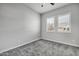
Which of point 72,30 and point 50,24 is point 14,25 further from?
point 72,30

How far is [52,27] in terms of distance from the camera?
12.7ft

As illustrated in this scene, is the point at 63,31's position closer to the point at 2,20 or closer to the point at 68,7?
the point at 68,7

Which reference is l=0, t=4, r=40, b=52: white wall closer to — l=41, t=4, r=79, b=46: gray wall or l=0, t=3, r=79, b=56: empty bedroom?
l=0, t=3, r=79, b=56: empty bedroom

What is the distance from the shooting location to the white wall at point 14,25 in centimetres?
212

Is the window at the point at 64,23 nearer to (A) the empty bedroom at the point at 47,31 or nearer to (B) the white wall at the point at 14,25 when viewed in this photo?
(A) the empty bedroom at the point at 47,31

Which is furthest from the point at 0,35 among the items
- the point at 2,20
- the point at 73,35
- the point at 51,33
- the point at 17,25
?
the point at 73,35

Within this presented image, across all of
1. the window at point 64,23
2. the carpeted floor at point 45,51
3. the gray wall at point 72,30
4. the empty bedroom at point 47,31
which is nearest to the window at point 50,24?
the empty bedroom at point 47,31

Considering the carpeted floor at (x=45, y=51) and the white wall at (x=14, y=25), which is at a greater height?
the white wall at (x=14, y=25)

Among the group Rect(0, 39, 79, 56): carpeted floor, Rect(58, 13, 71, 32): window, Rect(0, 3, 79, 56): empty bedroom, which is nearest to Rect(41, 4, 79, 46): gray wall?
Rect(0, 3, 79, 56): empty bedroom

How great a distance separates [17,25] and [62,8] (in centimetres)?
315

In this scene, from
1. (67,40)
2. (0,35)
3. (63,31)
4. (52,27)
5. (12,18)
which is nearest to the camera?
(0,35)

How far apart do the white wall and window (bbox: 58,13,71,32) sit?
2.35 meters

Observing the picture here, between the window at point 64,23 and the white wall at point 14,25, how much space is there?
2.35m

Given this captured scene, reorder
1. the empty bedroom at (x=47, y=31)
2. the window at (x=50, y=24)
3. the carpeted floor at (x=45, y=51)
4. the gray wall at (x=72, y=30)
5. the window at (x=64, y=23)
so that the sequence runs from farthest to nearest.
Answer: the window at (x=50, y=24)
the window at (x=64, y=23)
the gray wall at (x=72, y=30)
the empty bedroom at (x=47, y=31)
the carpeted floor at (x=45, y=51)
